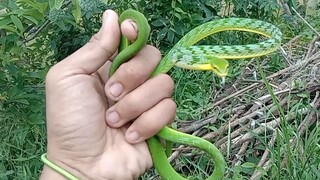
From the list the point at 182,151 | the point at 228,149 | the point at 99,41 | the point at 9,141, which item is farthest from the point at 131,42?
the point at 9,141

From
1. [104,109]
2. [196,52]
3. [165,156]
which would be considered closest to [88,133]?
[104,109]

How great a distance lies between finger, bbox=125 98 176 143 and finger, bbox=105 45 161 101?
0.07 meters

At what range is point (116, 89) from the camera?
160 centimetres

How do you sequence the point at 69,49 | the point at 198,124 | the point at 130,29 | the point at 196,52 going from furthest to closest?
1. the point at 69,49
2. the point at 198,124
3. the point at 130,29
4. the point at 196,52

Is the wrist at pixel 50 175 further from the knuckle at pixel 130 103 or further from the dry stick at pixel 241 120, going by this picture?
the dry stick at pixel 241 120

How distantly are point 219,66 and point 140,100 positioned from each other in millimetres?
385

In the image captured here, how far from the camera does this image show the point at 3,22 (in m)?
2.58

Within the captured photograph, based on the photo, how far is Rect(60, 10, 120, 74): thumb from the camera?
1.59 meters

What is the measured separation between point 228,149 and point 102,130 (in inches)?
40.7

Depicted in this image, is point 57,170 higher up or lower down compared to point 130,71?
lower down

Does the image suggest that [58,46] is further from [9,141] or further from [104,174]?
[104,174]

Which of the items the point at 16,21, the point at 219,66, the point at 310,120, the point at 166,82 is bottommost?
the point at 310,120

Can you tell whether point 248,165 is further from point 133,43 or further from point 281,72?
point 133,43

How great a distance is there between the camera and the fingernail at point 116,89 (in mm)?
1600
